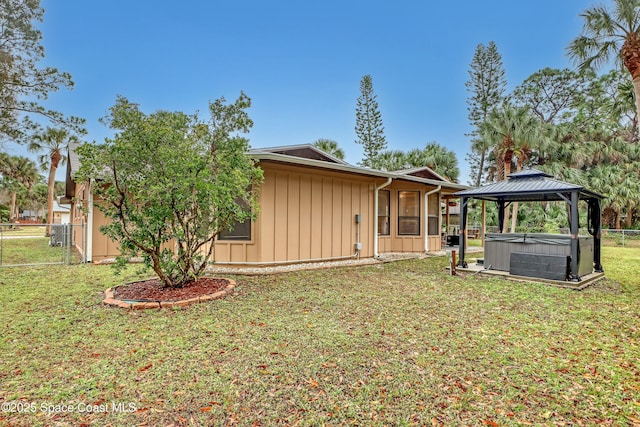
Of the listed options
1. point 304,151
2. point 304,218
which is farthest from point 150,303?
point 304,151

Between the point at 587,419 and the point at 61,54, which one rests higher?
the point at 61,54

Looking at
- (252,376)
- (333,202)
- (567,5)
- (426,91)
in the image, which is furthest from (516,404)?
(426,91)

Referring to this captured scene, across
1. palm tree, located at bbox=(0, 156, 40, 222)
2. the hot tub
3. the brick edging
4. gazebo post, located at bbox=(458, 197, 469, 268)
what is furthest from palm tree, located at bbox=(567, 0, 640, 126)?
palm tree, located at bbox=(0, 156, 40, 222)

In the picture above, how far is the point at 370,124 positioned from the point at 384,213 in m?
14.4

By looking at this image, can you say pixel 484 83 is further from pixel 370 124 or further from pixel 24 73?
pixel 24 73

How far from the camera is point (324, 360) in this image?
2.84 metres

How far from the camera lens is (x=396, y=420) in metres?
2.03

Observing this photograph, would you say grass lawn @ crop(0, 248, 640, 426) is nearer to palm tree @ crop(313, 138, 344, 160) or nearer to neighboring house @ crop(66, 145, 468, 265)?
neighboring house @ crop(66, 145, 468, 265)

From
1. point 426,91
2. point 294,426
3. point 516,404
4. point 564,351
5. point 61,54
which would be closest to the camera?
point 294,426

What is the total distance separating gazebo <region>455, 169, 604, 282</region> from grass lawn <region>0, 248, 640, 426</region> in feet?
4.29

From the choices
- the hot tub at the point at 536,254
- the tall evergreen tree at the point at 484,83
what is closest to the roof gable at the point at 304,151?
the hot tub at the point at 536,254

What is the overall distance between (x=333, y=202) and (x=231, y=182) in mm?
3942

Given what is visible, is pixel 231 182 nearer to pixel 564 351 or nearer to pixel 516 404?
pixel 516 404

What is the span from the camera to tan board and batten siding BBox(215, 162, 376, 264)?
23.9 feet
